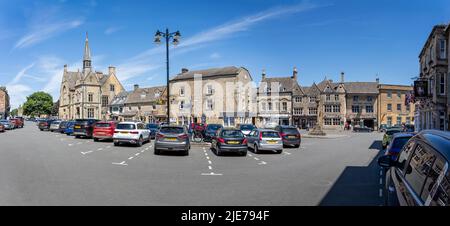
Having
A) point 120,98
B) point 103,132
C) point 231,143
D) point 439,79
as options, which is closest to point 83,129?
point 103,132

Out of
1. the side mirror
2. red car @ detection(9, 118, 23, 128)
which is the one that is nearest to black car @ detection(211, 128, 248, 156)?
the side mirror

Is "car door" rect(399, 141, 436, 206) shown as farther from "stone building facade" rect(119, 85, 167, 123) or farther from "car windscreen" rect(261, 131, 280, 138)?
"stone building facade" rect(119, 85, 167, 123)

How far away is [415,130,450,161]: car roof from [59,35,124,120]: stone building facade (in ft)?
292

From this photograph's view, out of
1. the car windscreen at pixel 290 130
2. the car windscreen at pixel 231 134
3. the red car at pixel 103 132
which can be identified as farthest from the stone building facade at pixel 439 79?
the red car at pixel 103 132

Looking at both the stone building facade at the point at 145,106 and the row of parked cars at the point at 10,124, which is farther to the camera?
the stone building facade at the point at 145,106

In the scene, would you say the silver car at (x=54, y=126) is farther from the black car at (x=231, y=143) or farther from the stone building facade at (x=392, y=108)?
the stone building facade at (x=392, y=108)

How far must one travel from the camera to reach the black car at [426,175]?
2887 millimetres

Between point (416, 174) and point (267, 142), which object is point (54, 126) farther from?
point (416, 174)

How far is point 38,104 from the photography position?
128750 millimetres

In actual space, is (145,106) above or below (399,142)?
above

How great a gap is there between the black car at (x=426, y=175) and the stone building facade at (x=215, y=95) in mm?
54730

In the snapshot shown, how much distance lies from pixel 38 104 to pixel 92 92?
5558 cm

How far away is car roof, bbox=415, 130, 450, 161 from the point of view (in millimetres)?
3041
